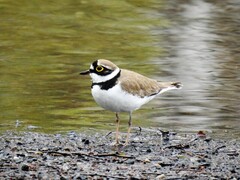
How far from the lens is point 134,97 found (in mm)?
9883

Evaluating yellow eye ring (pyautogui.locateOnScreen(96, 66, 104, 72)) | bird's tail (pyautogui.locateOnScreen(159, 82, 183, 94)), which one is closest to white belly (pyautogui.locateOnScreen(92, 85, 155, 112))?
yellow eye ring (pyautogui.locateOnScreen(96, 66, 104, 72))

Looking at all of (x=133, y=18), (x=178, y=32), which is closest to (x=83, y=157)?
(x=178, y=32)

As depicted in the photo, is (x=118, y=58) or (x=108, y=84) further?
(x=118, y=58)

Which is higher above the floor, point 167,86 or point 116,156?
point 167,86

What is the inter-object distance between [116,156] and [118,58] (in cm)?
730

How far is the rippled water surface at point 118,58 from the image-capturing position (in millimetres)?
12094

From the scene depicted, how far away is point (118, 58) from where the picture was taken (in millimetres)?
16375

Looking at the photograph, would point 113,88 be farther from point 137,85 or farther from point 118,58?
point 118,58

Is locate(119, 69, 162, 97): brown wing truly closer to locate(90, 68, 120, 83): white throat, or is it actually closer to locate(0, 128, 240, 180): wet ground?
locate(90, 68, 120, 83): white throat

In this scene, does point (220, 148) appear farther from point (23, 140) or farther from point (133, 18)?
point (133, 18)

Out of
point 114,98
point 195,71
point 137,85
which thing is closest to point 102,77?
point 114,98

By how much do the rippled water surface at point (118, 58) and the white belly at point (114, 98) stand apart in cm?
158

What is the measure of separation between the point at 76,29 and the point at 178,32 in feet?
7.49

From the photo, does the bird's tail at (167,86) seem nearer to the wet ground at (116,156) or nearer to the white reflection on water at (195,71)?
the wet ground at (116,156)
